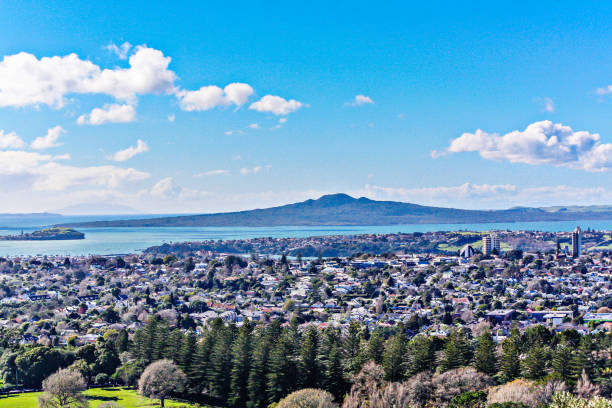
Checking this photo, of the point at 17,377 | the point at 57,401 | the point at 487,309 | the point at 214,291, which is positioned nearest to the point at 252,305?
the point at 214,291

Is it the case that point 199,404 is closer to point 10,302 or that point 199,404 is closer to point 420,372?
point 420,372

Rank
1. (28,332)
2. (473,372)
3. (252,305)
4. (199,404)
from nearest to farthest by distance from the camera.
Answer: (473,372)
(199,404)
(28,332)
(252,305)

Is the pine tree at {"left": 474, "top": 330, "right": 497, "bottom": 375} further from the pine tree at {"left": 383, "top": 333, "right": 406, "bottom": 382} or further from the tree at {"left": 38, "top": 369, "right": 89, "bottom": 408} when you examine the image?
the tree at {"left": 38, "top": 369, "right": 89, "bottom": 408}

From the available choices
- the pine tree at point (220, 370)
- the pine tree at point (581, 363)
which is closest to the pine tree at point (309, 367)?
the pine tree at point (220, 370)

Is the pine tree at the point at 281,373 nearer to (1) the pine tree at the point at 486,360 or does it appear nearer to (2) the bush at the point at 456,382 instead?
(2) the bush at the point at 456,382

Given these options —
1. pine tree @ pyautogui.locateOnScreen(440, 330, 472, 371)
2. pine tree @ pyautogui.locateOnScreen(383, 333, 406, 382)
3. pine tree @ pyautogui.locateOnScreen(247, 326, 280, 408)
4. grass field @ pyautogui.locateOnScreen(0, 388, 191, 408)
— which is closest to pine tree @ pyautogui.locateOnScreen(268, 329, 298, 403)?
pine tree @ pyautogui.locateOnScreen(247, 326, 280, 408)

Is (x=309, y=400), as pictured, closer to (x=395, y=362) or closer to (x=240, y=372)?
(x=395, y=362)
